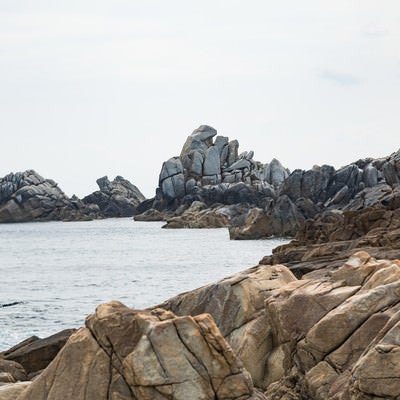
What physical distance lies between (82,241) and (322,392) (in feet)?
323

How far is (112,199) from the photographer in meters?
193

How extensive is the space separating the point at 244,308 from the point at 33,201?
531 feet

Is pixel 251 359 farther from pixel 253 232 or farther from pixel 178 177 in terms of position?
pixel 178 177

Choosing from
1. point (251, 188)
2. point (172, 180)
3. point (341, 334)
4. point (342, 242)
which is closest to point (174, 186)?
point (172, 180)

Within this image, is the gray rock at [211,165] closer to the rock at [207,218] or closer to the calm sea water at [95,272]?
the rock at [207,218]

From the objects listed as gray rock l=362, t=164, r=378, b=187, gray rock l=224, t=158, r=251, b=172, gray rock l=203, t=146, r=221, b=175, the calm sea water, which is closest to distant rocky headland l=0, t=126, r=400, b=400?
the calm sea water

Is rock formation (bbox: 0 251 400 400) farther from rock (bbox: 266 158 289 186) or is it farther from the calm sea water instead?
rock (bbox: 266 158 289 186)

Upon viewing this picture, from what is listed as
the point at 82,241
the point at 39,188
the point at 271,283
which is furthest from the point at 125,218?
the point at 271,283

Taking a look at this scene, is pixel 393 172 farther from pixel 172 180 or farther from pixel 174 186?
pixel 172 180

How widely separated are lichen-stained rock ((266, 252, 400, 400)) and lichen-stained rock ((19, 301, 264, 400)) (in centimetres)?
153

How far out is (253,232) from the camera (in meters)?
90.1

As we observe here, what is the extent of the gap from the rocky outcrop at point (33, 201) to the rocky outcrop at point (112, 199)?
368 inches

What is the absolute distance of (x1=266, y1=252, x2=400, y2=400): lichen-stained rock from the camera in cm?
990

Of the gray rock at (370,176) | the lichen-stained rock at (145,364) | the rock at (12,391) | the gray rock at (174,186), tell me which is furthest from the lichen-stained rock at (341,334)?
the gray rock at (174,186)
